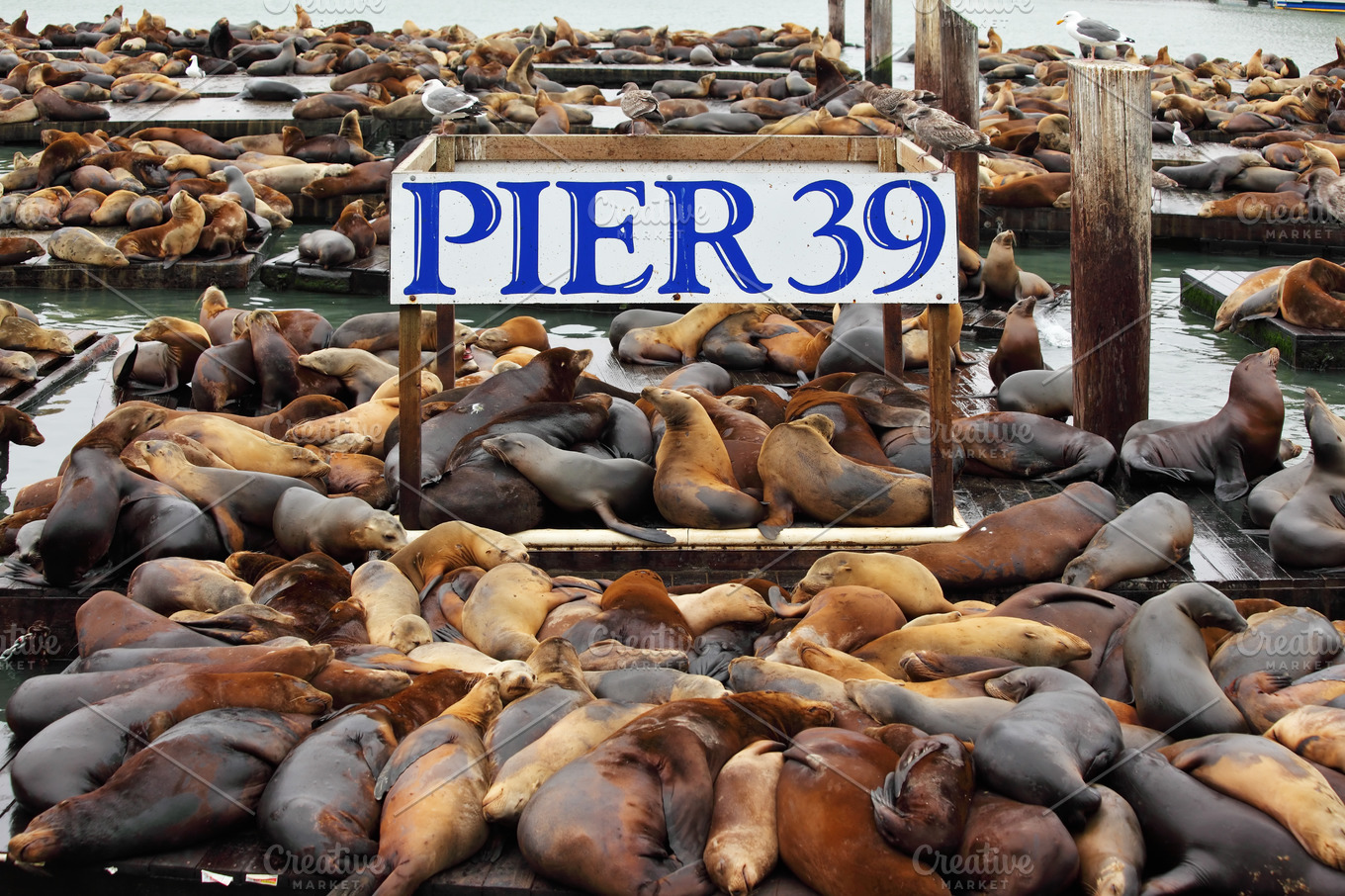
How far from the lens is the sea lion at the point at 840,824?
2.93m

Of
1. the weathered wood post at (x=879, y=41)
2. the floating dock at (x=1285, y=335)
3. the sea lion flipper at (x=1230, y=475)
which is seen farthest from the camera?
the weathered wood post at (x=879, y=41)

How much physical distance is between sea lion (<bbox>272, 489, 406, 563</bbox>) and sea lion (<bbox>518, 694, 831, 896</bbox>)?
197 cm

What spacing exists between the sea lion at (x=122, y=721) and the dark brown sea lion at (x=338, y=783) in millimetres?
204

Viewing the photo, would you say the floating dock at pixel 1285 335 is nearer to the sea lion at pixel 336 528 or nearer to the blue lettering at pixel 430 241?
the blue lettering at pixel 430 241

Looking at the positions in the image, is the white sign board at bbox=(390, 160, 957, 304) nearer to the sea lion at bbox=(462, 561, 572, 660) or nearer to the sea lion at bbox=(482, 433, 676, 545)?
the sea lion at bbox=(482, 433, 676, 545)

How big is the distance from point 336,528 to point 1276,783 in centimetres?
347

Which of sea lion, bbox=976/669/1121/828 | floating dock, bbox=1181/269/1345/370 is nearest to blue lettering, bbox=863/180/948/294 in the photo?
sea lion, bbox=976/669/1121/828

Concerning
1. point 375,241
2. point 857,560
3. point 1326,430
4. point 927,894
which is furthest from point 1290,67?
point 927,894

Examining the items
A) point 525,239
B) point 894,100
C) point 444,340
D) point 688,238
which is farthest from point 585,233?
point 894,100

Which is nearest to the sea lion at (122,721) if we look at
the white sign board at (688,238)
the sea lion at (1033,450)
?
the white sign board at (688,238)

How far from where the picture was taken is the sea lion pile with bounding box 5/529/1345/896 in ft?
9.91

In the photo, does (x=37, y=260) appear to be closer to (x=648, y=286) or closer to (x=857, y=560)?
(x=648, y=286)

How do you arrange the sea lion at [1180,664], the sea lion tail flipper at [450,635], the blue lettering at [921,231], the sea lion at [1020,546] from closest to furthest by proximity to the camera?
the sea lion at [1180,664] → the sea lion tail flipper at [450,635] → the sea lion at [1020,546] → the blue lettering at [921,231]

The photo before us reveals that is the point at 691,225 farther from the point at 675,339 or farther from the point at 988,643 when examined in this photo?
the point at 675,339
